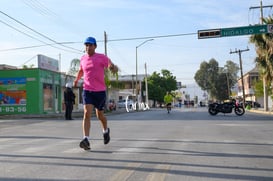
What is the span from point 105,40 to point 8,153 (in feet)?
115

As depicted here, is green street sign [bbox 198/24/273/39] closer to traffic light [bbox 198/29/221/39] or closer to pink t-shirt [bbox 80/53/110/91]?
traffic light [bbox 198/29/221/39]

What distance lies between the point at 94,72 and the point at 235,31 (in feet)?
82.0

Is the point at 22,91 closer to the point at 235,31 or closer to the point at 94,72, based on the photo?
the point at 235,31

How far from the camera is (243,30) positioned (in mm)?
32000

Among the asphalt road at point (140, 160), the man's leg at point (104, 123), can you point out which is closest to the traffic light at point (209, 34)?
the asphalt road at point (140, 160)

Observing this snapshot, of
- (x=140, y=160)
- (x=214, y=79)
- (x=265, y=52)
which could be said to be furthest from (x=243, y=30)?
(x=214, y=79)

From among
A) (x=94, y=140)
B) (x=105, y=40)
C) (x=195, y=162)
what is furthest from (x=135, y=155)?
(x=105, y=40)

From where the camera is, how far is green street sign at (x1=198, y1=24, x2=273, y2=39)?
104 feet

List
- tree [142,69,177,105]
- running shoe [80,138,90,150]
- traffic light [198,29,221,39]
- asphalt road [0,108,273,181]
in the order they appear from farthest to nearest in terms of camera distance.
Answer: tree [142,69,177,105] → traffic light [198,29,221,39] → running shoe [80,138,90,150] → asphalt road [0,108,273,181]

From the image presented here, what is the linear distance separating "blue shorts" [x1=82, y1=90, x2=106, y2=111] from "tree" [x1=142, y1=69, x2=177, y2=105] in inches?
3574

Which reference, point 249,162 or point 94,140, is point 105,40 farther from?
point 249,162

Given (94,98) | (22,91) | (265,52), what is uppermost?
(265,52)

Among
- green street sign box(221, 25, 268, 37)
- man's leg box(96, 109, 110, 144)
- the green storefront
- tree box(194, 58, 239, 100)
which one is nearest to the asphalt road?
man's leg box(96, 109, 110, 144)

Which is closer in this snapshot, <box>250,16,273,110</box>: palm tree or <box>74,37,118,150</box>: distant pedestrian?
<box>74,37,118,150</box>: distant pedestrian
